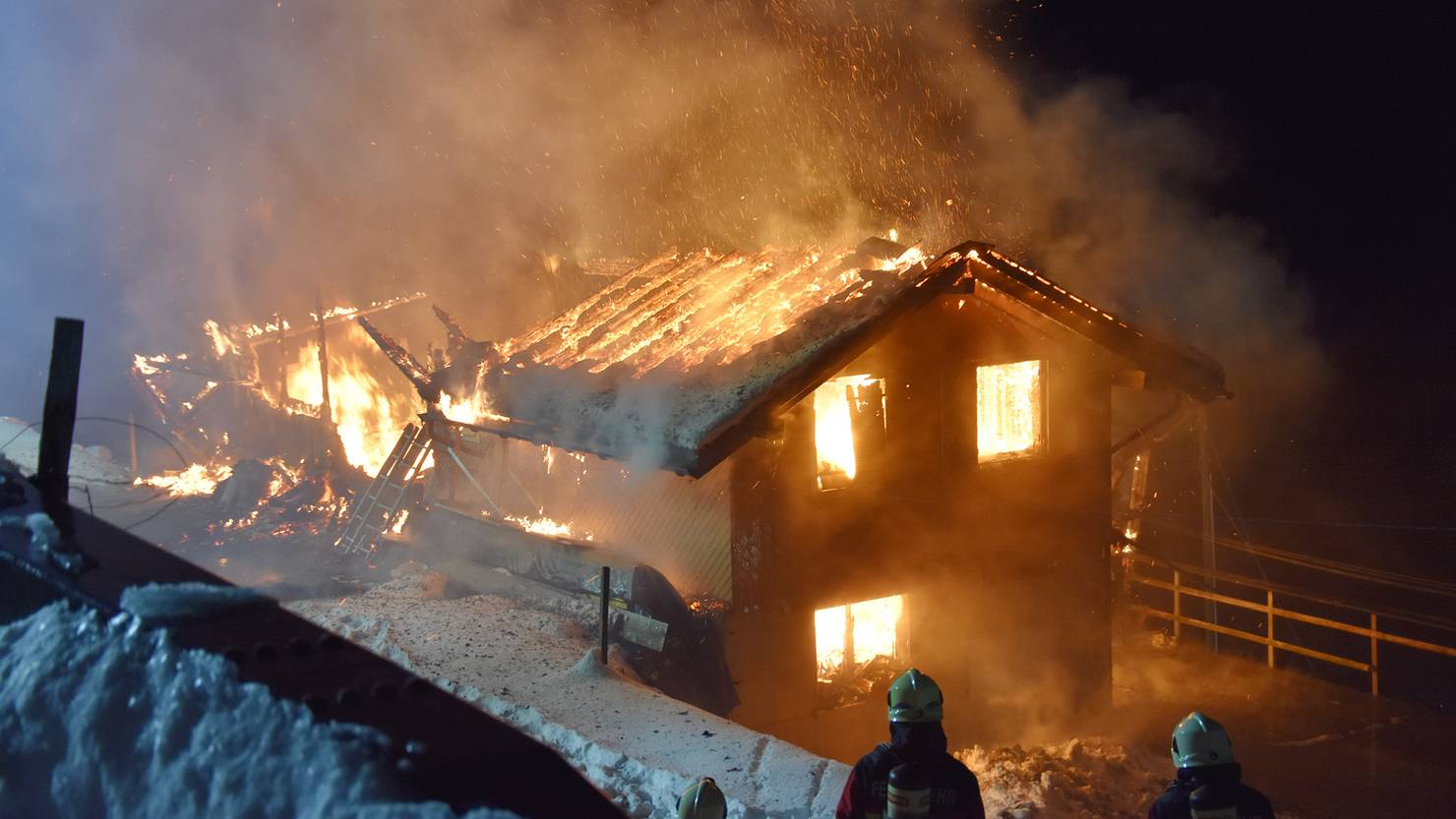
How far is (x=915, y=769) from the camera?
420 centimetres

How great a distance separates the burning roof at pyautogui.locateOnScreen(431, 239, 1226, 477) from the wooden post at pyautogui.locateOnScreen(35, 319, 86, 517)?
238 inches

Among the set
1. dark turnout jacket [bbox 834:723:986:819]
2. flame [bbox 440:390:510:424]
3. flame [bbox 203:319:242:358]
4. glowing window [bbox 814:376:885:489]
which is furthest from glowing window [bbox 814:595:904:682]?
flame [bbox 203:319:242:358]

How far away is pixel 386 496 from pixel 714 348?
25.7 ft

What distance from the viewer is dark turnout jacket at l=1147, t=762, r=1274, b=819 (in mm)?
4297

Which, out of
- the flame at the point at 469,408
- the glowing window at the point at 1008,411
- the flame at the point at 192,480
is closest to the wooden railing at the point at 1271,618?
the glowing window at the point at 1008,411

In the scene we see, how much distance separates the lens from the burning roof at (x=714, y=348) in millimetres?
9969

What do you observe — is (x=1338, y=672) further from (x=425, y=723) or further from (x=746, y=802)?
(x=425, y=723)

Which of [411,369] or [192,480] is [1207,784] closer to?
[411,369]

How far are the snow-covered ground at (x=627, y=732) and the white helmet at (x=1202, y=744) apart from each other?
2.64 metres

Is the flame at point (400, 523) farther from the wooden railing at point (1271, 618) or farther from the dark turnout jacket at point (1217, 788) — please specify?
the dark turnout jacket at point (1217, 788)

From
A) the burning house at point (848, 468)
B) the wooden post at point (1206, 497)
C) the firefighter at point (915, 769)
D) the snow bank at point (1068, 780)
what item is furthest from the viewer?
the wooden post at point (1206, 497)

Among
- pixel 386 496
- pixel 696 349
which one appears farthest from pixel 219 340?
pixel 696 349

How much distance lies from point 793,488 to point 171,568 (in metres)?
8.66

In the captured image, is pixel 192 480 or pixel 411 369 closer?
pixel 411 369
